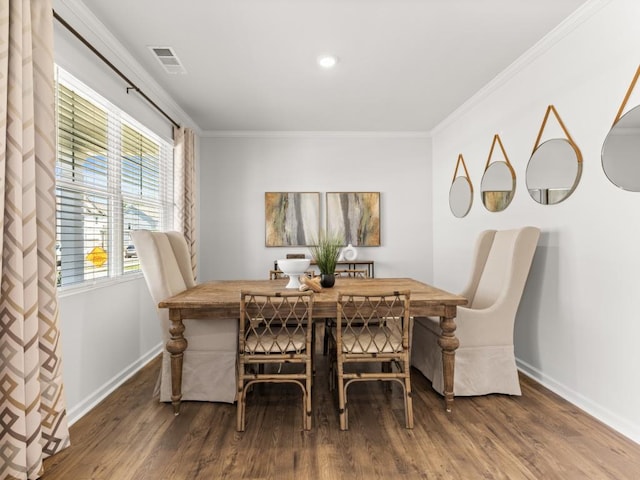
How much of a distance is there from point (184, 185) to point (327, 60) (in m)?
2.07

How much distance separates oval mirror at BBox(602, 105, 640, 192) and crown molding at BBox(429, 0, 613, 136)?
775 millimetres

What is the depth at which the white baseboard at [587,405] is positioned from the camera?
2.06 m

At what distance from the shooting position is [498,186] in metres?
3.45

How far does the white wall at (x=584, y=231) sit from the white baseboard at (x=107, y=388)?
3.27 m

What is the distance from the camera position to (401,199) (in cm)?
514

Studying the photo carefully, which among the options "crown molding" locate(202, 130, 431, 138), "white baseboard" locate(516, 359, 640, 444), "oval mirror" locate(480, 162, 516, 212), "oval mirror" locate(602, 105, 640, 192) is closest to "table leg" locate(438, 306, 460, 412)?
"white baseboard" locate(516, 359, 640, 444)

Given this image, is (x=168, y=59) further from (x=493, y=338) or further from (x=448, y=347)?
(x=493, y=338)

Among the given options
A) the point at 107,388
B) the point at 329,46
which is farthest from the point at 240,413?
the point at 329,46

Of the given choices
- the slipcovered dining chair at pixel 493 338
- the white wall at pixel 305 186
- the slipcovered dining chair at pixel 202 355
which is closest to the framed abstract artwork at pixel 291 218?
the white wall at pixel 305 186

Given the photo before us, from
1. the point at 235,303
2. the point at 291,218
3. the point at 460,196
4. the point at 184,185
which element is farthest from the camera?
the point at 291,218

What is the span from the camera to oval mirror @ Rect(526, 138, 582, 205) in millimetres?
2525

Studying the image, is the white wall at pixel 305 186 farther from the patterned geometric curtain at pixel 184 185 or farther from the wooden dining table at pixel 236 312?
the wooden dining table at pixel 236 312

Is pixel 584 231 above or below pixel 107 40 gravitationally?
below

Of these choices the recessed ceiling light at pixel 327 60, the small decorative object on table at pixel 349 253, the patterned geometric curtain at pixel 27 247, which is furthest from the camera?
the small decorative object on table at pixel 349 253
